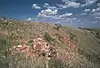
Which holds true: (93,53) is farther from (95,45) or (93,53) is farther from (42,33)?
(42,33)

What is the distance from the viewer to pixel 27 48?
35.7 ft

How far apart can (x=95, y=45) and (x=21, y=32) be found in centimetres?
Result: 1062

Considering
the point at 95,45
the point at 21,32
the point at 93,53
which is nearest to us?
the point at 21,32

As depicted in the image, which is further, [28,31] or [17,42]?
[28,31]

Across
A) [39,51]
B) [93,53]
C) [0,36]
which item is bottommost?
[93,53]

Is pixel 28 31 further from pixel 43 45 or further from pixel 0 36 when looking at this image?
pixel 43 45

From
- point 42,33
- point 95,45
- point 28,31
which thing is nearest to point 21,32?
point 28,31

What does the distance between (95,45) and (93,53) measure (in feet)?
10.2

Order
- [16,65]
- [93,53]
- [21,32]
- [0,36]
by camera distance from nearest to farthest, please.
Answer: [16,65] < [0,36] < [21,32] < [93,53]

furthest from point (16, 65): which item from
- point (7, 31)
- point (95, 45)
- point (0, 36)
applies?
point (95, 45)

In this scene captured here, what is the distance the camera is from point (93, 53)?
63.0ft

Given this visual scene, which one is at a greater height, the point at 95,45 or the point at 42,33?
the point at 42,33

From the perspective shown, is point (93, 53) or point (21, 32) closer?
point (21, 32)

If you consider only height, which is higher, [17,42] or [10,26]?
[10,26]
